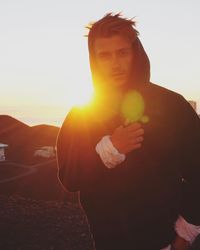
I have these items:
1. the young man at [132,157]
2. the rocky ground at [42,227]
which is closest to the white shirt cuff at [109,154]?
the young man at [132,157]

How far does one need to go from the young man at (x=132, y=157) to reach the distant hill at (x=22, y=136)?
3091cm

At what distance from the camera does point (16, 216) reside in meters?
12.0

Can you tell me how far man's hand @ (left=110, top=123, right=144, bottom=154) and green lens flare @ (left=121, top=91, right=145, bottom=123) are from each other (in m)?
0.20

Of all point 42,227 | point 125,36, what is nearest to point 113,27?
point 125,36

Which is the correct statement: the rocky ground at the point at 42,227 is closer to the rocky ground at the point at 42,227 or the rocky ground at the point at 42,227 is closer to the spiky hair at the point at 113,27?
the rocky ground at the point at 42,227

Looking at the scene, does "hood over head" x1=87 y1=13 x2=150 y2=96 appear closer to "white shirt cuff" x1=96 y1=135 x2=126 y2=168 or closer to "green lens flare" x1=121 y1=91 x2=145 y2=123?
"green lens flare" x1=121 y1=91 x2=145 y2=123

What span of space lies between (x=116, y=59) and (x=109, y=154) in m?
0.67

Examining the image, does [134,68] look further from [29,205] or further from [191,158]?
[29,205]

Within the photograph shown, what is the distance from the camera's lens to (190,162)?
2.58m

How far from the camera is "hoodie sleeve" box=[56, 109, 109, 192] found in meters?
2.62

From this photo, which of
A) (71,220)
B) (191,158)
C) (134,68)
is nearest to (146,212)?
(191,158)

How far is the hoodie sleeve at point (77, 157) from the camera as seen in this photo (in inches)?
103

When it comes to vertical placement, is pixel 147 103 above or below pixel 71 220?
above

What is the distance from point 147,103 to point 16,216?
10098mm
